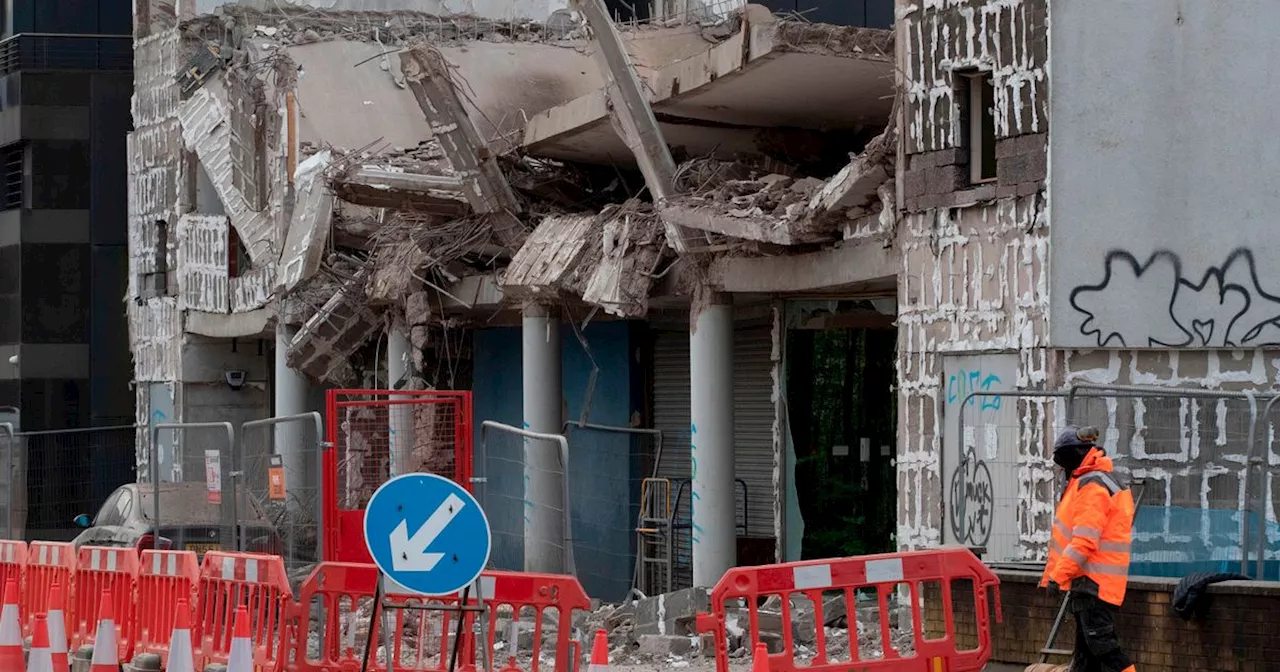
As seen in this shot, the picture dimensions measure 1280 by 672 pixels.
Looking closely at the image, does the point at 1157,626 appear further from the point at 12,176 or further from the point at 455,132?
the point at 12,176

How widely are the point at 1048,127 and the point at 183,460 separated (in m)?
13.1

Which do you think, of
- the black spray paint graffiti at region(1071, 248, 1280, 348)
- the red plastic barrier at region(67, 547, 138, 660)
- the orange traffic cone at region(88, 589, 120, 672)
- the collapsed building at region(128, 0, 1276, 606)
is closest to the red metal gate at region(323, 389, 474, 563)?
the collapsed building at region(128, 0, 1276, 606)

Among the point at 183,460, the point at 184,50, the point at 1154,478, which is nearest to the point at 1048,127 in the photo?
the point at 1154,478

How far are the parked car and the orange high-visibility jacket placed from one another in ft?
33.0

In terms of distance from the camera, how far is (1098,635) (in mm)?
10914

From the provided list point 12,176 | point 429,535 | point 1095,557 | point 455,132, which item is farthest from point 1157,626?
point 12,176

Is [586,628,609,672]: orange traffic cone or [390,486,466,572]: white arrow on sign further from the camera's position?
[586,628,609,672]: orange traffic cone

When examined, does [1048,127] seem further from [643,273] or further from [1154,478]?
[643,273]

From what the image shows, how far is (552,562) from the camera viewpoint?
18641mm

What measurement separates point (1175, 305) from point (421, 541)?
700cm

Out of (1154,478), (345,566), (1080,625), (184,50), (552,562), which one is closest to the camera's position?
(1080,625)

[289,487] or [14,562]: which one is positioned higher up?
[289,487]

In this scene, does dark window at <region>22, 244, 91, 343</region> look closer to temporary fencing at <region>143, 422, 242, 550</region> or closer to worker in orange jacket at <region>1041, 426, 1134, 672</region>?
temporary fencing at <region>143, 422, 242, 550</region>

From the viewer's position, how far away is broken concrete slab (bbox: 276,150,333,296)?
982 inches
